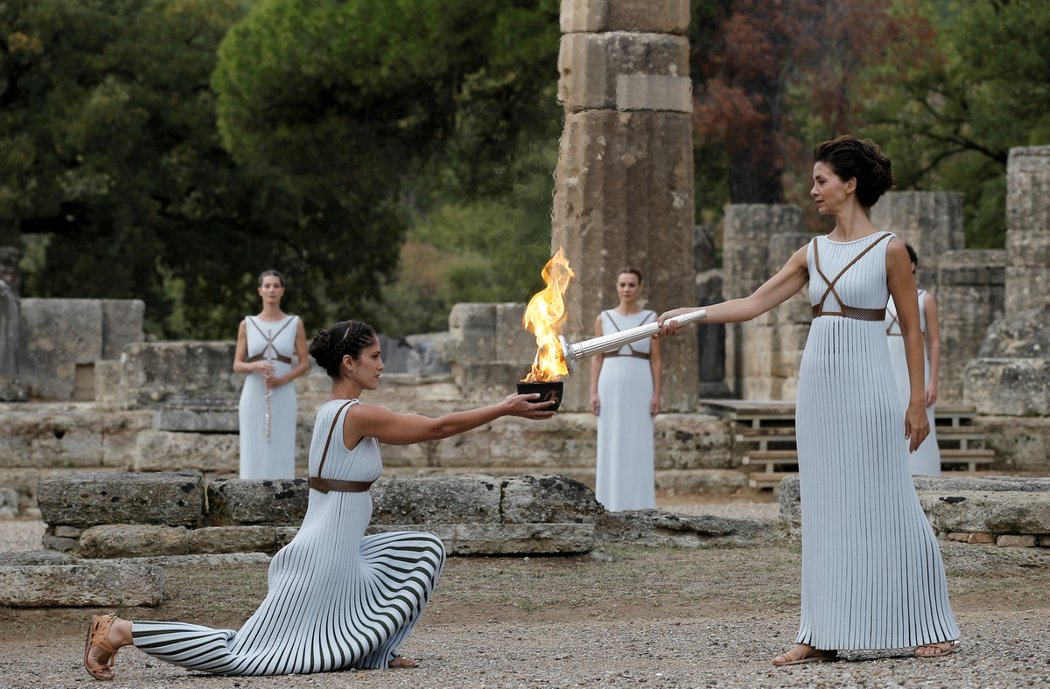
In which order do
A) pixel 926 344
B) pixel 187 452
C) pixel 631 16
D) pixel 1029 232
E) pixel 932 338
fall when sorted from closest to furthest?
pixel 932 338 < pixel 926 344 < pixel 187 452 < pixel 631 16 < pixel 1029 232

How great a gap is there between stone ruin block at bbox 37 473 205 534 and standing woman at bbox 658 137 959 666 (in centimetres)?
427

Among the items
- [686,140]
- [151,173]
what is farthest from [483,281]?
[686,140]

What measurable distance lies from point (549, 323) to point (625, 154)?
26.7ft

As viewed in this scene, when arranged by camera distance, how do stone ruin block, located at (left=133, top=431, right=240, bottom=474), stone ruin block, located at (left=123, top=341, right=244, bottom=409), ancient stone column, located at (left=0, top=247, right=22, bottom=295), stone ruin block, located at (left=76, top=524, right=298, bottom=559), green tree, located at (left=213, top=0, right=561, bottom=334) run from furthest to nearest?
green tree, located at (left=213, top=0, right=561, bottom=334)
ancient stone column, located at (left=0, top=247, right=22, bottom=295)
stone ruin block, located at (left=123, top=341, right=244, bottom=409)
stone ruin block, located at (left=133, top=431, right=240, bottom=474)
stone ruin block, located at (left=76, top=524, right=298, bottom=559)

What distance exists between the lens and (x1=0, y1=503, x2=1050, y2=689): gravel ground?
5660mm

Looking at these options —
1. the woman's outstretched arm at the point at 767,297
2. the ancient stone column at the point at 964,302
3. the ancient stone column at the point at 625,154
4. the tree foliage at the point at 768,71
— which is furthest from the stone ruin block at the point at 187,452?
the tree foliage at the point at 768,71

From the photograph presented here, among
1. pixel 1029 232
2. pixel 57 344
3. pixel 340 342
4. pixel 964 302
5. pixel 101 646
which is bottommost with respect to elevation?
pixel 101 646

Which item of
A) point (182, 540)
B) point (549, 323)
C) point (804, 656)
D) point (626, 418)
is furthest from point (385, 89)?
point (804, 656)

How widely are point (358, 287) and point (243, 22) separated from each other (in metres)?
5.88

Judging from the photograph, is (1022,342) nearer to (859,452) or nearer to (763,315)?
(763,315)

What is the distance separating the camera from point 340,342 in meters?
6.21

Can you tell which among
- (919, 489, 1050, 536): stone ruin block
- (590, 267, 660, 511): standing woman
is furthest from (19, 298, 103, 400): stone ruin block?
(919, 489, 1050, 536): stone ruin block

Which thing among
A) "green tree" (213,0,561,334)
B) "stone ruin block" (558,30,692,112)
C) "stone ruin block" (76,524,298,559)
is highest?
"green tree" (213,0,561,334)

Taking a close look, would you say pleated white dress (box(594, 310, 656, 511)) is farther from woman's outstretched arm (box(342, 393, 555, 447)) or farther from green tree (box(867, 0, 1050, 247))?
green tree (box(867, 0, 1050, 247))
